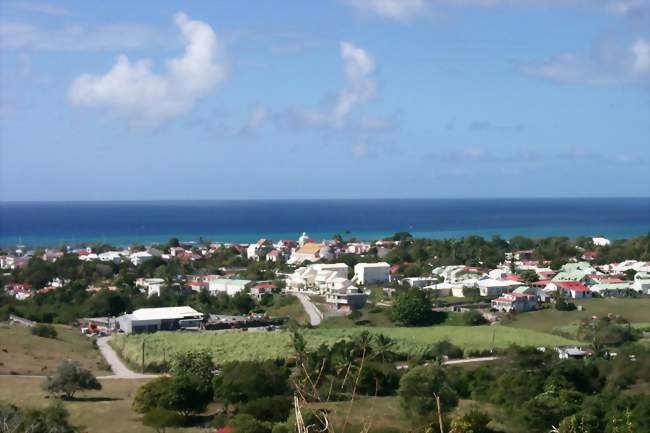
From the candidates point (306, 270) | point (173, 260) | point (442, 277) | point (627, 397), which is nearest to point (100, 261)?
point (173, 260)

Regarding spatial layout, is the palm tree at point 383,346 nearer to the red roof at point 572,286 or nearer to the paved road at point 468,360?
the paved road at point 468,360

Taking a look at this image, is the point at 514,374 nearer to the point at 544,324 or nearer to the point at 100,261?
the point at 544,324

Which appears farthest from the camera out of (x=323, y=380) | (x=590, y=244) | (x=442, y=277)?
(x=590, y=244)

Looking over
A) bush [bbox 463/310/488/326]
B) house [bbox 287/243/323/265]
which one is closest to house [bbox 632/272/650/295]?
bush [bbox 463/310/488/326]

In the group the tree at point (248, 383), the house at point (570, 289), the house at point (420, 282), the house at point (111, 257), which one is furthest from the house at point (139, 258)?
the tree at point (248, 383)

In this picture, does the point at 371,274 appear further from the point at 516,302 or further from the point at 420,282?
the point at 516,302

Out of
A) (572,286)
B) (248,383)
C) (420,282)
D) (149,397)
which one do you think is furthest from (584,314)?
(149,397)
